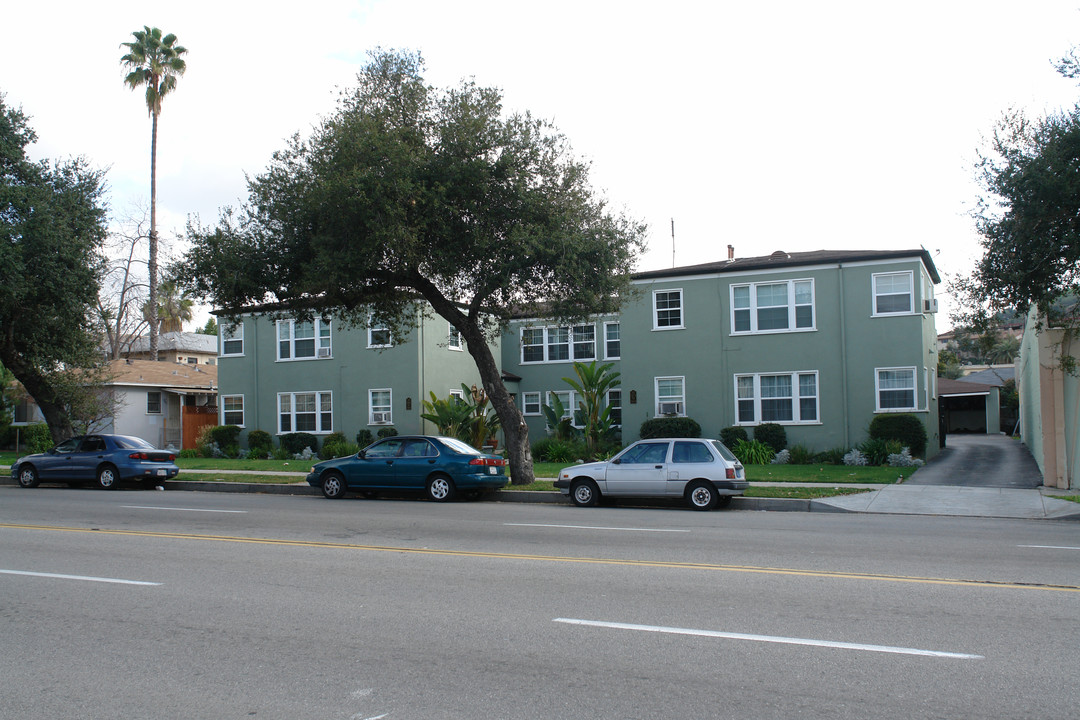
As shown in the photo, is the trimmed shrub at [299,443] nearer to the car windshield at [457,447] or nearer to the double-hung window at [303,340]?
the double-hung window at [303,340]

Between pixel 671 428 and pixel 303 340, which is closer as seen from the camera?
pixel 671 428

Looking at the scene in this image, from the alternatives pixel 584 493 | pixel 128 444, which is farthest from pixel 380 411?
pixel 584 493

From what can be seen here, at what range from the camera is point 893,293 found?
26500mm

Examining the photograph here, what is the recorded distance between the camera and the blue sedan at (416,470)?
58.5ft

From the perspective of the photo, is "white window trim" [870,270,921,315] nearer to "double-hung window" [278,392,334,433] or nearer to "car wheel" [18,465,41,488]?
"double-hung window" [278,392,334,433]

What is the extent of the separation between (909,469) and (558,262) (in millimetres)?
12543

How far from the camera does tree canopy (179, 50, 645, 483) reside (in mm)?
16672

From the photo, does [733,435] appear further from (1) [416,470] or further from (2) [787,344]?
(1) [416,470]

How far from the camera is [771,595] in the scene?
789cm

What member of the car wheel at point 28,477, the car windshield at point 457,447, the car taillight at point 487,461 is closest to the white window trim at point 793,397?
the car taillight at point 487,461

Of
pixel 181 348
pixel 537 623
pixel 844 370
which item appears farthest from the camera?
pixel 181 348

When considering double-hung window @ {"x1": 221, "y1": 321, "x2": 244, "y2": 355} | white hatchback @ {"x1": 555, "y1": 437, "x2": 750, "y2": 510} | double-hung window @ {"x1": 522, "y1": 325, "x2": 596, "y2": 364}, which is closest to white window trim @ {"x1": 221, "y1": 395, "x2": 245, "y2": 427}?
double-hung window @ {"x1": 221, "y1": 321, "x2": 244, "y2": 355}

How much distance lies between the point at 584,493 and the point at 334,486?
577cm

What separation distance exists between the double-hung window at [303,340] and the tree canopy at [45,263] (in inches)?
326
